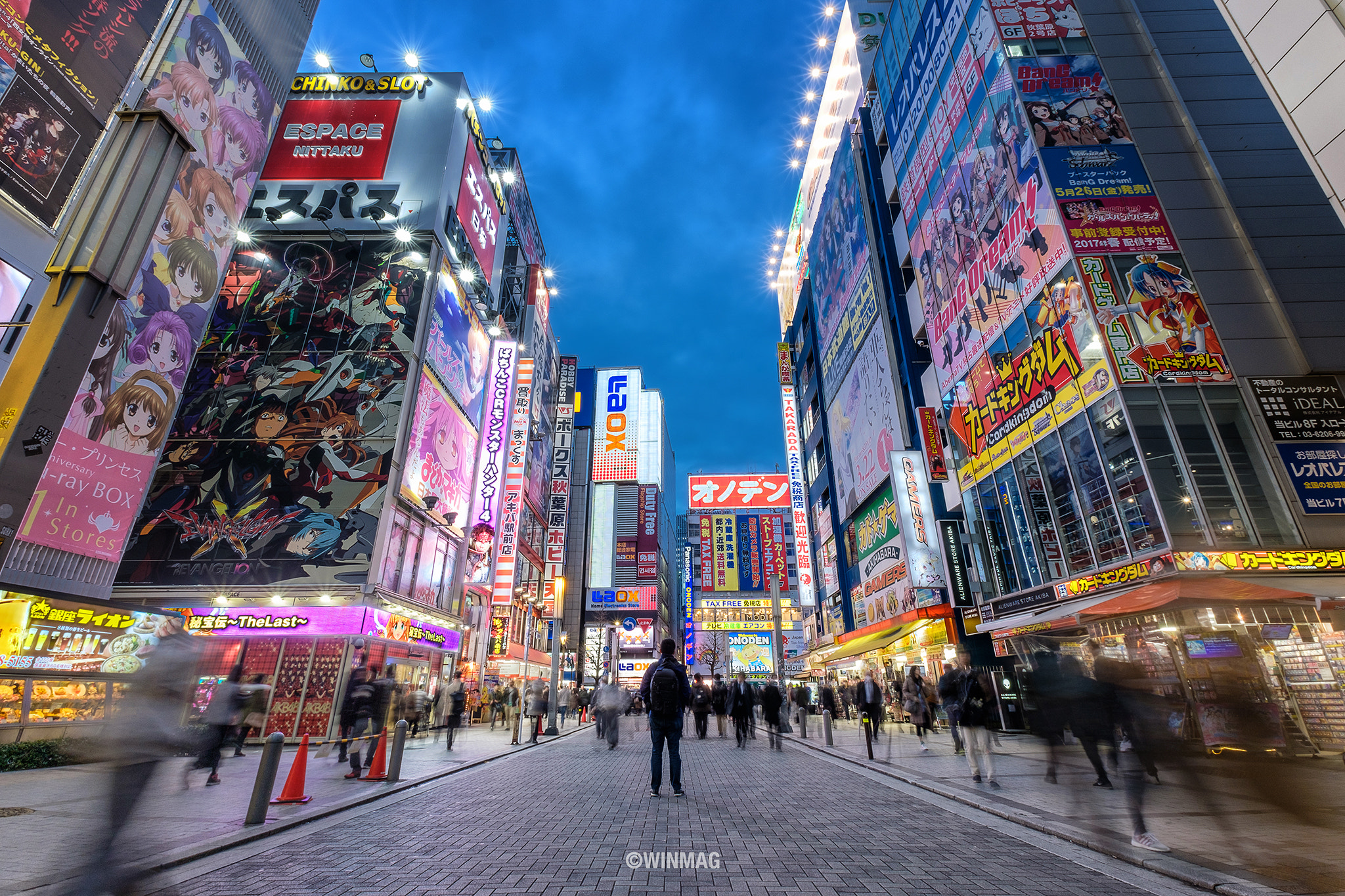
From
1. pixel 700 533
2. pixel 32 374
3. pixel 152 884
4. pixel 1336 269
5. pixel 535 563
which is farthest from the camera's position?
pixel 700 533

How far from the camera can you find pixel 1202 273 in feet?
49.4

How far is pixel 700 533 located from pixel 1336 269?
326 ft

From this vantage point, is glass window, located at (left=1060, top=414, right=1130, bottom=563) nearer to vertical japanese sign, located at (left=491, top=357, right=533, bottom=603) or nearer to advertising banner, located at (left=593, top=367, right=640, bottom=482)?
vertical japanese sign, located at (left=491, top=357, right=533, bottom=603)

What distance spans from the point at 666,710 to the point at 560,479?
161ft

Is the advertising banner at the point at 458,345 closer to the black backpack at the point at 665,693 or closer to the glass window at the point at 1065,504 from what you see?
the black backpack at the point at 665,693

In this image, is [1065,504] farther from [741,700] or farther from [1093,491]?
[741,700]

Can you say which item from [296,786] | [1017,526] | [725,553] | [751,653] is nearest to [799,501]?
[1017,526]

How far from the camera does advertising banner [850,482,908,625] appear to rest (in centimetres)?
2669

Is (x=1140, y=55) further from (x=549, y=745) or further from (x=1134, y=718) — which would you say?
(x=549, y=745)

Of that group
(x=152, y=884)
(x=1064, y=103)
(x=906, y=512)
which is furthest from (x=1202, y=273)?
(x=152, y=884)

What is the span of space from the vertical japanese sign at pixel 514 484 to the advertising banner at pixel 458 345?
114 inches

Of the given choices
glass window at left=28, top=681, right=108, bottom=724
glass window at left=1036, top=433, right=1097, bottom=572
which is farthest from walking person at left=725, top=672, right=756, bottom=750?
glass window at left=28, top=681, right=108, bottom=724

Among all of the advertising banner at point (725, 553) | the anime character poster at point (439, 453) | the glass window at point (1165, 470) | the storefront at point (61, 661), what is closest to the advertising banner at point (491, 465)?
the anime character poster at point (439, 453)

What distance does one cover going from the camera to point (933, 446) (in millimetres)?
23672
